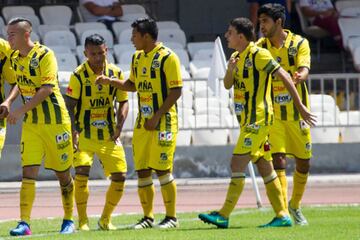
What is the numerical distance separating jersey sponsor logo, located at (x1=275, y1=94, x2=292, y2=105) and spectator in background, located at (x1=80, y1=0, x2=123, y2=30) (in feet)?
46.4

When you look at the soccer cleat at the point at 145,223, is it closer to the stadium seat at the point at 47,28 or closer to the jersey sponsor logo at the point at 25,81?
the jersey sponsor logo at the point at 25,81

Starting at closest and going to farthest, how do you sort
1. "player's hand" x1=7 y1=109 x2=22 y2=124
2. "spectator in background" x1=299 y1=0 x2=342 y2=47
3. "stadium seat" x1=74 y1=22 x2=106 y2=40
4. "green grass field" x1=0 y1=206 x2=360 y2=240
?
"green grass field" x1=0 y1=206 x2=360 y2=240
"player's hand" x1=7 y1=109 x2=22 y2=124
"stadium seat" x1=74 y1=22 x2=106 y2=40
"spectator in background" x1=299 y1=0 x2=342 y2=47

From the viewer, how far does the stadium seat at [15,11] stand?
28422mm

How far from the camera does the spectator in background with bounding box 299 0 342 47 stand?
94.6ft

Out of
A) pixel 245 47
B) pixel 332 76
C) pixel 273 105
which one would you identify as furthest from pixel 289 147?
pixel 332 76

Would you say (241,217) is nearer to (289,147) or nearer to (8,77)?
(289,147)

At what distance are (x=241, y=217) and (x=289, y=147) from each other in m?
1.54

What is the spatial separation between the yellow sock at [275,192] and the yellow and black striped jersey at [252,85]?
59cm

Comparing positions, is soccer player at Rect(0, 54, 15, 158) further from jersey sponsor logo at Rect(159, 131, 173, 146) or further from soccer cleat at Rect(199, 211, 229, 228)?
soccer cleat at Rect(199, 211, 229, 228)

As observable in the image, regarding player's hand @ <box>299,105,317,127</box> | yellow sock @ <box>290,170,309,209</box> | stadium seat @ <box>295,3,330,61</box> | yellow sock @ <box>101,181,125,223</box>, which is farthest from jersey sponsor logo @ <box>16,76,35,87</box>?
stadium seat @ <box>295,3,330,61</box>

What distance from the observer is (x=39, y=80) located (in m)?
14.2

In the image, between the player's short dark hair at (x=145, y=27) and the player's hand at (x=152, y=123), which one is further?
the player's short dark hair at (x=145, y=27)

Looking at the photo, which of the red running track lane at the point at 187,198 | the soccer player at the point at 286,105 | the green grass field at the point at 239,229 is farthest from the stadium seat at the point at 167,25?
the soccer player at the point at 286,105

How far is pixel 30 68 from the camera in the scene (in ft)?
46.8
